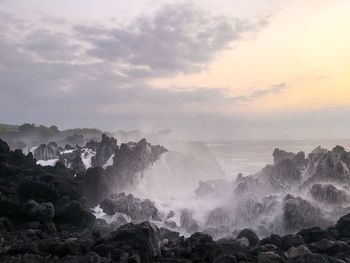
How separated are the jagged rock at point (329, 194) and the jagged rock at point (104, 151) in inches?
866

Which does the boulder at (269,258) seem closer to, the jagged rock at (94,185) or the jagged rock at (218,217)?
the jagged rock at (218,217)

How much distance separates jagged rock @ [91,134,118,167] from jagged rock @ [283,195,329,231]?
73.2 ft

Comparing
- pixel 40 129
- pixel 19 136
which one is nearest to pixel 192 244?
pixel 19 136

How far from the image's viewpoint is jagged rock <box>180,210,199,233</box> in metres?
30.2

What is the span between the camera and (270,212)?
95.9 feet

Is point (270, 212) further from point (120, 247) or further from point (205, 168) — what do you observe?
point (205, 168)

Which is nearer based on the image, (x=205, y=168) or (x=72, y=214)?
(x=72, y=214)

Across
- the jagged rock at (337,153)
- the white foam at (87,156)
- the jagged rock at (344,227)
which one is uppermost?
the jagged rock at (337,153)

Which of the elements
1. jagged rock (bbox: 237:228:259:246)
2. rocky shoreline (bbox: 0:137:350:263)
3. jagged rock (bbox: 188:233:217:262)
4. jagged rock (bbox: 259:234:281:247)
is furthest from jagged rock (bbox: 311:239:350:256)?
jagged rock (bbox: 188:233:217:262)

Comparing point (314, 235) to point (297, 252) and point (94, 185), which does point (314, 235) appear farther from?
point (94, 185)

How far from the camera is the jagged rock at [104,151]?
4591cm

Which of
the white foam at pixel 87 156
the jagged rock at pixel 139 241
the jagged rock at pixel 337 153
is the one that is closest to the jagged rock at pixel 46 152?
the white foam at pixel 87 156

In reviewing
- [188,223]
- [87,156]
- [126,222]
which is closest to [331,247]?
[188,223]

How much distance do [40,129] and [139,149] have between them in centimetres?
5676
